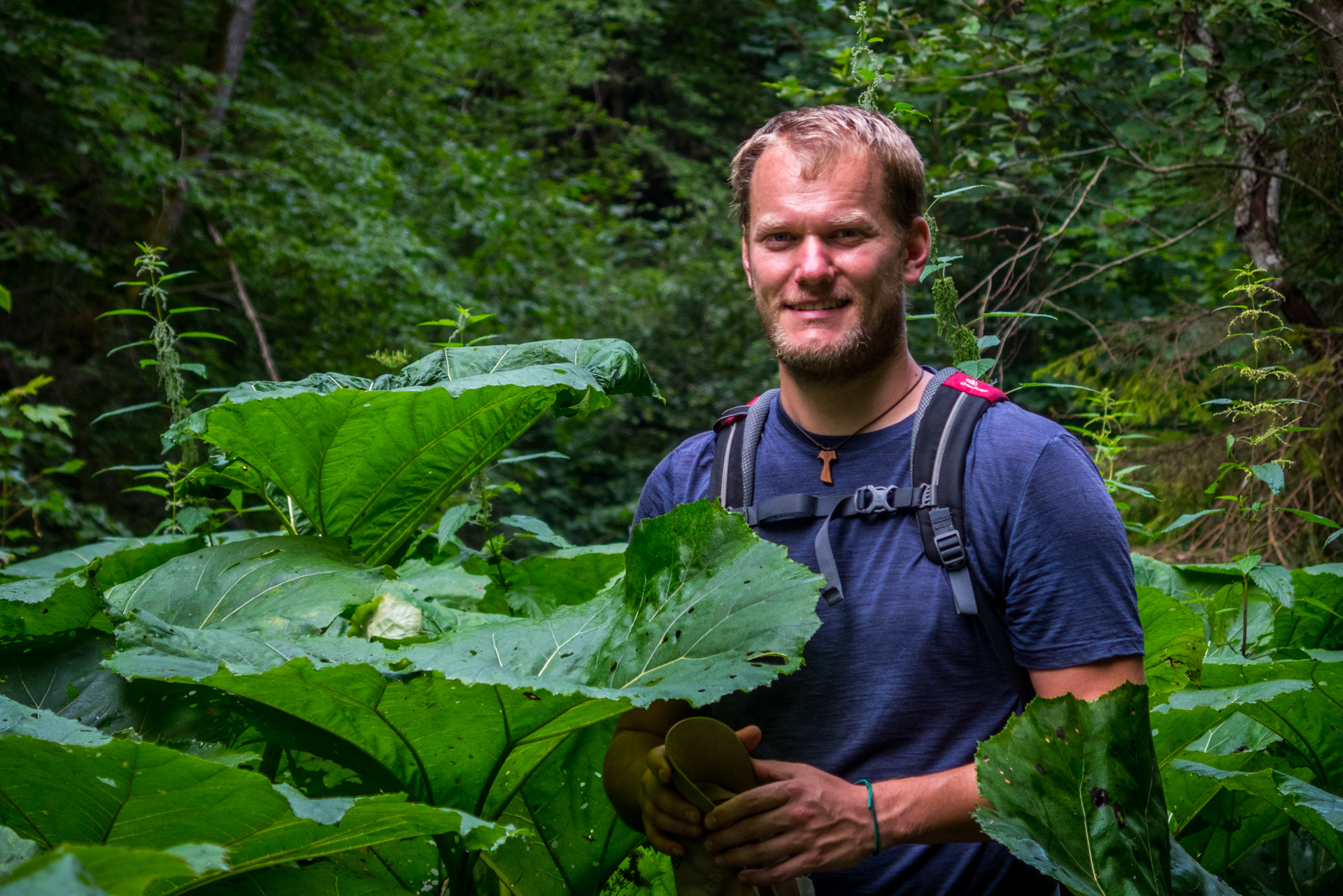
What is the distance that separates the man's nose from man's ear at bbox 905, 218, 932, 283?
183 millimetres

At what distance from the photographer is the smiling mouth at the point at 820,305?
1.82 meters

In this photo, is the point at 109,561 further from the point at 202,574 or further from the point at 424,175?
the point at 424,175

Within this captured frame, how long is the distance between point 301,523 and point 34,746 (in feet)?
3.93

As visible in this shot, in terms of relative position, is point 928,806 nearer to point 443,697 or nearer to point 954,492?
point 954,492

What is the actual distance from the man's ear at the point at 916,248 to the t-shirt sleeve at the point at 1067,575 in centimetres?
49

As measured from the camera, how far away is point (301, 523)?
2268 millimetres

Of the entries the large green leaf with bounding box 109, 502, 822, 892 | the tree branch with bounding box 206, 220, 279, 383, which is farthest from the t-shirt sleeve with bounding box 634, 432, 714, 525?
the tree branch with bounding box 206, 220, 279, 383

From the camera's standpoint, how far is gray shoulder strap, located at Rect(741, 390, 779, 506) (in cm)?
185

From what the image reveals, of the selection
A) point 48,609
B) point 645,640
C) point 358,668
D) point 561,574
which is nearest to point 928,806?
point 645,640

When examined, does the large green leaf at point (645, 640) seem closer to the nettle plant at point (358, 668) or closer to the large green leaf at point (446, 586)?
the nettle plant at point (358, 668)

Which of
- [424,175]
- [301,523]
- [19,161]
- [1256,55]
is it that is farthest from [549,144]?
[301,523]

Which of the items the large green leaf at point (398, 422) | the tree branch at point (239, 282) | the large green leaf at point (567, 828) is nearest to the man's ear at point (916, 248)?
the large green leaf at point (398, 422)

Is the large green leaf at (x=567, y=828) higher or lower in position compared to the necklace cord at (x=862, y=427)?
lower

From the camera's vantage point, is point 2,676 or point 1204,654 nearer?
point 2,676
